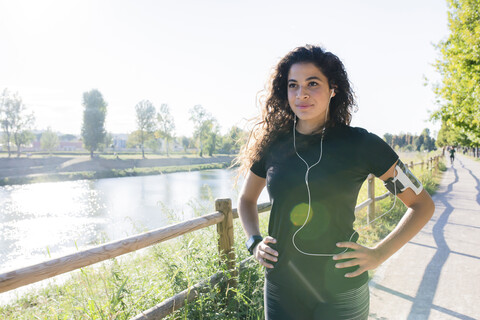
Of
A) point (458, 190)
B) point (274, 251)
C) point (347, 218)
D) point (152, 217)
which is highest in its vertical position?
point (347, 218)

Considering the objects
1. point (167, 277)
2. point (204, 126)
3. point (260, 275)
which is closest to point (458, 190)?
point (260, 275)

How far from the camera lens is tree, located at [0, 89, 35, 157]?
46.5 meters

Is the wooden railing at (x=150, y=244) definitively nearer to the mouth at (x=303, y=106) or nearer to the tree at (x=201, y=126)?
the mouth at (x=303, y=106)

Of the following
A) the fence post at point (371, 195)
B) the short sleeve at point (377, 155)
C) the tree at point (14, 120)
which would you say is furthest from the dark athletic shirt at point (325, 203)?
the tree at point (14, 120)

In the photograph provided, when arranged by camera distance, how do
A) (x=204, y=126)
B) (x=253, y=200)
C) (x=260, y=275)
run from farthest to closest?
1. (x=204, y=126)
2. (x=260, y=275)
3. (x=253, y=200)

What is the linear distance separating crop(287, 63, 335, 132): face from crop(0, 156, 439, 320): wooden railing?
1.47 metres

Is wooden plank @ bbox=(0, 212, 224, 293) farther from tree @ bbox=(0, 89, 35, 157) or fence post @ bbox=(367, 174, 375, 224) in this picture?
tree @ bbox=(0, 89, 35, 157)

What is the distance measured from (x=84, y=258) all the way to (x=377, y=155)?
1707mm

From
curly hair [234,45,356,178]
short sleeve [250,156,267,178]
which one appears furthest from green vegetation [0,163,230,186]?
short sleeve [250,156,267,178]

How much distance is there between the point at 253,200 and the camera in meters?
1.84

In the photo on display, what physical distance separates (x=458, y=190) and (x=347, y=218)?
41.7 feet

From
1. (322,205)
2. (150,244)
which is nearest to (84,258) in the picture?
(150,244)

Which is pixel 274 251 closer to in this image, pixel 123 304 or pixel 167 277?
pixel 123 304

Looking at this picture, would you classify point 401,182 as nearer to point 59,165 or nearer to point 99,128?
point 59,165
